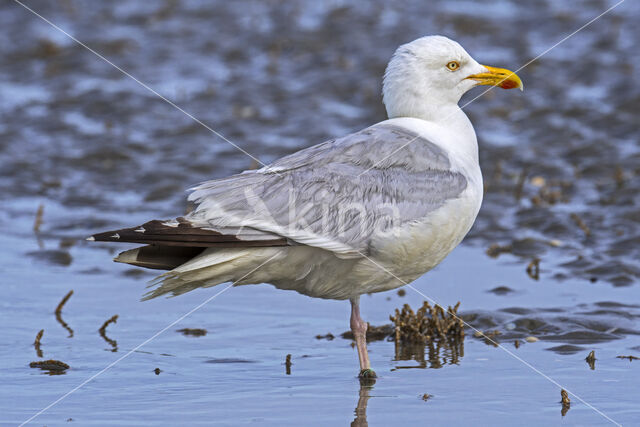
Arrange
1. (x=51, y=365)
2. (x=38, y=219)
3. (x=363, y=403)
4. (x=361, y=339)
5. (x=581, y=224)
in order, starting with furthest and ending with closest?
(x=38, y=219) → (x=581, y=224) → (x=361, y=339) → (x=51, y=365) → (x=363, y=403)

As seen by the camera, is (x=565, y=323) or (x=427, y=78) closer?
(x=427, y=78)

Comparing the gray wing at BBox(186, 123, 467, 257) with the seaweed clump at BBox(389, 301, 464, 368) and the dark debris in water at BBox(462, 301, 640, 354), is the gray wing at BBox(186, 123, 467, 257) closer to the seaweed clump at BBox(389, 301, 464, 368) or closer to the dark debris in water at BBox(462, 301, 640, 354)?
the seaweed clump at BBox(389, 301, 464, 368)

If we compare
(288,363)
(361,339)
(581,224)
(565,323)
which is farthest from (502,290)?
(288,363)

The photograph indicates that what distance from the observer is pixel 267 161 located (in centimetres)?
1119

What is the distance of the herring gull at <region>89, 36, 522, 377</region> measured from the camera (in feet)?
18.8

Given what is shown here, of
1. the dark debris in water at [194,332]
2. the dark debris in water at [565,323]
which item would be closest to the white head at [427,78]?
the dark debris in water at [565,323]

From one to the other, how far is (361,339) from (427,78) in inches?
63.8

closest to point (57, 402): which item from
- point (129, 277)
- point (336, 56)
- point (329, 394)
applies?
point (329, 394)

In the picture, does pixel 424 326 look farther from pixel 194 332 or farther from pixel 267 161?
pixel 267 161

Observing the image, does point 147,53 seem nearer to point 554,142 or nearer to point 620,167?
point 554,142

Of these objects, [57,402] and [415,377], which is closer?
[57,402]

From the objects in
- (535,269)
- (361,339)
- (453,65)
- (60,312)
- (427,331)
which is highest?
(453,65)

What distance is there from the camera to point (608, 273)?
8.07 meters

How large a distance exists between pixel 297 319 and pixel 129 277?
63.7 inches
